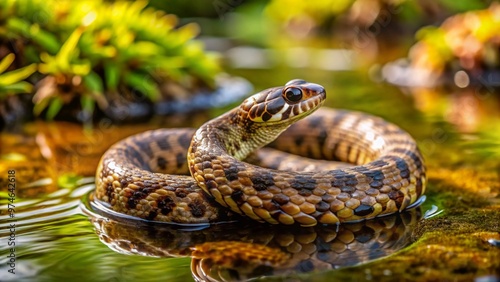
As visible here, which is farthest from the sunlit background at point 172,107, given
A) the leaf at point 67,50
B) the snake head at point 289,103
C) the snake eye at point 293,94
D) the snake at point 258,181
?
the snake eye at point 293,94

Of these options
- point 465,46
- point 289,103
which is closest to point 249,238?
point 289,103

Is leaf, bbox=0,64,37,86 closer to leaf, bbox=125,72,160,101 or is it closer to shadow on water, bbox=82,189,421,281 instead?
leaf, bbox=125,72,160,101

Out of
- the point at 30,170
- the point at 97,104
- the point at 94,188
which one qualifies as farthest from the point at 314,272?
the point at 97,104

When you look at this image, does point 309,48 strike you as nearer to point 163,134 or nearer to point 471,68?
point 471,68

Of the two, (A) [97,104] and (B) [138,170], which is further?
(A) [97,104]

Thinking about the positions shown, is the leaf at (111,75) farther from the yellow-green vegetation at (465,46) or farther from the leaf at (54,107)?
the yellow-green vegetation at (465,46)

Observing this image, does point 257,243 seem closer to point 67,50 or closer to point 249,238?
point 249,238

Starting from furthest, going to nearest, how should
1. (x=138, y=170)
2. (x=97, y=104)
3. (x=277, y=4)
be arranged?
(x=277, y=4) < (x=97, y=104) < (x=138, y=170)
